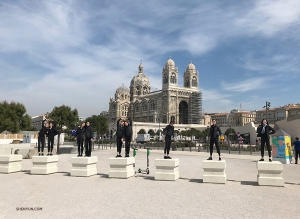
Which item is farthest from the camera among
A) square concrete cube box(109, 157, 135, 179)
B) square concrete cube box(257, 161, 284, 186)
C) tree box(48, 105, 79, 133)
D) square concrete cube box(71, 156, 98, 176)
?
tree box(48, 105, 79, 133)

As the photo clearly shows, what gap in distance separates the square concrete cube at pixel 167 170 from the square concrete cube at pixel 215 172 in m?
1.03

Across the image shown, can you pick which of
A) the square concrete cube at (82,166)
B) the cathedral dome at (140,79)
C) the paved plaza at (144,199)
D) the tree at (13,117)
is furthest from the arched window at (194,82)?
the paved plaza at (144,199)

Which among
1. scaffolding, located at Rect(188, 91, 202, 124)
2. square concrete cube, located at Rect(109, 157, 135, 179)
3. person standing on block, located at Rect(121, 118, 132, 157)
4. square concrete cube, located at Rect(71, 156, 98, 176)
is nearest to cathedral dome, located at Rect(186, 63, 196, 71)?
scaffolding, located at Rect(188, 91, 202, 124)

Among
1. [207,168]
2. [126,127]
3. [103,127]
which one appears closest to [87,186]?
[126,127]

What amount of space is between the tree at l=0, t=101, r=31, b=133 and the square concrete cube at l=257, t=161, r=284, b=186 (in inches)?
1965

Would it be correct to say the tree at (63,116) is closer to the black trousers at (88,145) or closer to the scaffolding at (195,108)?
the black trousers at (88,145)

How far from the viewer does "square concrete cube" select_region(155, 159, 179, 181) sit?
9.25 meters

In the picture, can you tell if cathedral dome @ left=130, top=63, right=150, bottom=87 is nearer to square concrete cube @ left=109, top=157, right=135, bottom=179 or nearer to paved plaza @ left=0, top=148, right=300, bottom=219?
square concrete cube @ left=109, top=157, right=135, bottom=179

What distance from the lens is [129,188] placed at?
26.3 ft

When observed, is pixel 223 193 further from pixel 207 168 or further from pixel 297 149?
pixel 297 149

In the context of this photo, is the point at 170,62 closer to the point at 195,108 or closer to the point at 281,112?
the point at 195,108

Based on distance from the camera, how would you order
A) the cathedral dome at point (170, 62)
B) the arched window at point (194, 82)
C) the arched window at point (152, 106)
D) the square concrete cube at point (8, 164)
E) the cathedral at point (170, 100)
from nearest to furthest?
the square concrete cube at point (8, 164) < the cathedral at point (170, 100) < the cathedral dome at point (170, 62) < the arched window at point (152, 106) < the arched window at point (194, 82)

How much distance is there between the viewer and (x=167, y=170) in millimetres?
9359

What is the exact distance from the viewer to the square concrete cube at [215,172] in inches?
344
